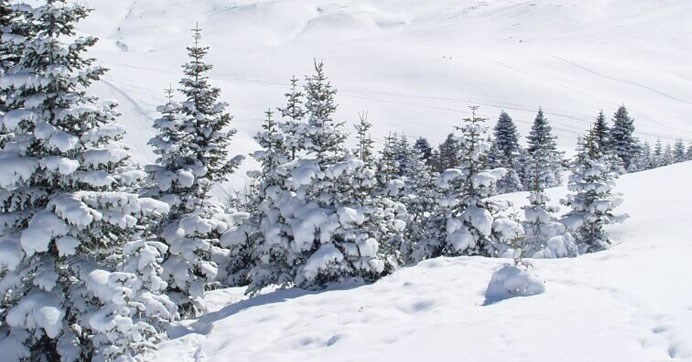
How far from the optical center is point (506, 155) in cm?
7331

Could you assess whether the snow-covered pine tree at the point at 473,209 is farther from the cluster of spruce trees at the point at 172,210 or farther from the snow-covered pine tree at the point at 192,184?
the snow-covered pine tree at the point at 192,184

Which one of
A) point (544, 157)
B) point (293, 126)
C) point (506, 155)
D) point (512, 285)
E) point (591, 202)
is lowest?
point (506, 155)

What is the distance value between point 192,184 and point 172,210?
43.6 inches

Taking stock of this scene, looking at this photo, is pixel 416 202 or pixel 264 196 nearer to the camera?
pixel 264 196

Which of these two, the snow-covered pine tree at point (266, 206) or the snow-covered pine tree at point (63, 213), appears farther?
the snow-covered pine tree at point (266, 206)

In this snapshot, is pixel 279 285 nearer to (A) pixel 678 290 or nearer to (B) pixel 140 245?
(B) pixel 140 245

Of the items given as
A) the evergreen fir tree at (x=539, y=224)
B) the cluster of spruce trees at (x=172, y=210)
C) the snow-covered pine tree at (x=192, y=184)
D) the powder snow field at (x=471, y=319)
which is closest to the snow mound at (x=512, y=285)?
the powder snow field at (x=471, y=319)

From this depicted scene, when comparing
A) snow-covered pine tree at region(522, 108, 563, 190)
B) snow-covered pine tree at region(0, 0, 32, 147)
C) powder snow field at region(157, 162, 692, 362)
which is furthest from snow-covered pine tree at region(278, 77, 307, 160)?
snow-covered pine tree at region(522, 108, 563, 190)

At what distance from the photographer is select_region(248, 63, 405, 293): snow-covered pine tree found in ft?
63.0

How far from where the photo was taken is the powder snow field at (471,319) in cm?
1010

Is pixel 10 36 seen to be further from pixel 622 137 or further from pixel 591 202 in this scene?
pixel 622 137

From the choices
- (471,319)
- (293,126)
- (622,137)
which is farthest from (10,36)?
(622,137)

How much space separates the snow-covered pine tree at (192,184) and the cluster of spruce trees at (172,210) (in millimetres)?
55

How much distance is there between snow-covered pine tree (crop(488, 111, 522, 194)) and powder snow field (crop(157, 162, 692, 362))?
153 feet
